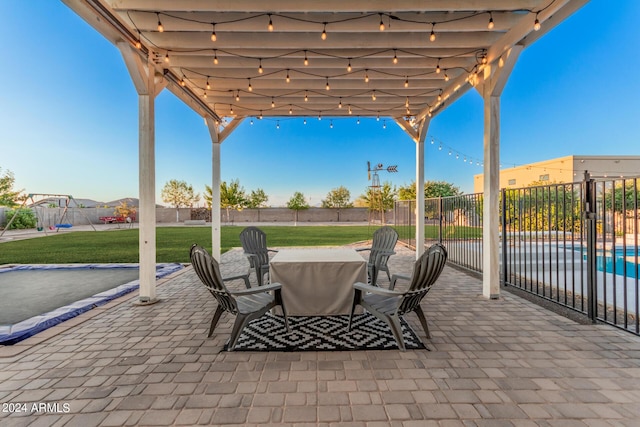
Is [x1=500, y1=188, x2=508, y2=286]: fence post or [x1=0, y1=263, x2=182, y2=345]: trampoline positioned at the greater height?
[x1=500, y1=188, x2=508, y2=286]: fence post

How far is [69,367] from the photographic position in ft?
7.14

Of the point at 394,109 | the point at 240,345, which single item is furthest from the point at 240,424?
the point at 394,109

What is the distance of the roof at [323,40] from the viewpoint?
3090 millimetres

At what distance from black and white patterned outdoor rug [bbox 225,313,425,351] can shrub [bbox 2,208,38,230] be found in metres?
19.9

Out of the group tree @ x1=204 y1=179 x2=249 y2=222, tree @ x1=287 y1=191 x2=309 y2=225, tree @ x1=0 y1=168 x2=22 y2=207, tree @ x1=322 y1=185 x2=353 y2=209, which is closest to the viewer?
tree @ x1=0 y1=168 x2=22 y2=207

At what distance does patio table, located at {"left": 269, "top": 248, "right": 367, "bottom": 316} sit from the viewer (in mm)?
3096

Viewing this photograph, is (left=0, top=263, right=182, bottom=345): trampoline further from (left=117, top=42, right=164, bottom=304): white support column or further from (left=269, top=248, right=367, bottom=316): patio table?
(left=269, top=248, right=367, bottom=316): patio table

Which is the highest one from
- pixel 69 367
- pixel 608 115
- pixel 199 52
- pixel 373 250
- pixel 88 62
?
pixel 608 115

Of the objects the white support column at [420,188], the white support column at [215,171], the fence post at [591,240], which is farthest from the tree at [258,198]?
the fence post at [591,240]

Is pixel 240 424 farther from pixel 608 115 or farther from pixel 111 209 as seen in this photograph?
pixel 608 115

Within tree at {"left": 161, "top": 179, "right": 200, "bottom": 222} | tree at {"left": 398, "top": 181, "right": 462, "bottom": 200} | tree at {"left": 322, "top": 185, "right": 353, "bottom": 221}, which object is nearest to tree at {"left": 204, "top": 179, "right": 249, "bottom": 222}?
tree at {"left": 161, "top": 179, "right": 200, "bottom": 222}

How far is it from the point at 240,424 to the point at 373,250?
3.35 metres

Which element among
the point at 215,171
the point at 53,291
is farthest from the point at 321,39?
the point at 53,291

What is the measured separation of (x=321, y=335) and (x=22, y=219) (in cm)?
2087
